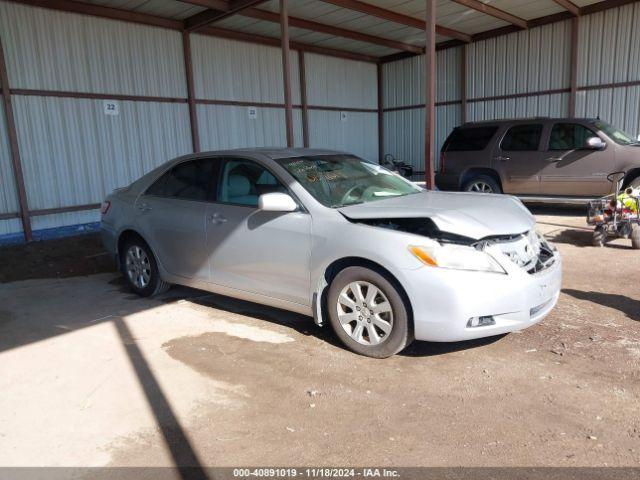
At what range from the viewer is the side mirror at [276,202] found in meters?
4.12

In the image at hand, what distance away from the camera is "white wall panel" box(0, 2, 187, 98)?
940cm

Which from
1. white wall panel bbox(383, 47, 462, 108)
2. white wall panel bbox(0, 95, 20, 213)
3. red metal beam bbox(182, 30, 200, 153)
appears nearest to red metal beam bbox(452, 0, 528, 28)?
white wall panel bbox(383, 47, 462, 108)

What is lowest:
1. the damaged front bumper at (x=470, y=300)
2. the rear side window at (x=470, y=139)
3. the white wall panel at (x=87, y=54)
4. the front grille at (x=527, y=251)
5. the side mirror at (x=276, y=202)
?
the damaged front bumper at (x=470, y=300)

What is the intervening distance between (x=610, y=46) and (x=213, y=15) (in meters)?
9.65

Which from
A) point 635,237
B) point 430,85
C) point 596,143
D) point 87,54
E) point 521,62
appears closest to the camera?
point 635,237

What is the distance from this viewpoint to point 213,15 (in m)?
10.9

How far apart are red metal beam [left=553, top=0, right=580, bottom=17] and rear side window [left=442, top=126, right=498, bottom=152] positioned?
12.3 feet

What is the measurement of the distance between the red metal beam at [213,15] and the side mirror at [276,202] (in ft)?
23.2

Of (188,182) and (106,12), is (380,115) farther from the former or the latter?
(188,182)

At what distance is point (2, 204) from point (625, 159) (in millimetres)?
11443

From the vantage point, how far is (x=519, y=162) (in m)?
10.1

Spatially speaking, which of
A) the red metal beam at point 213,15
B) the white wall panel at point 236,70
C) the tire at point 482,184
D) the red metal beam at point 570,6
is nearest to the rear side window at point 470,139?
the tire at point 482,184

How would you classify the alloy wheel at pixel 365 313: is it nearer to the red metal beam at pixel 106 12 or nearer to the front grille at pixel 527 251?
the front grille at pixel 527 251

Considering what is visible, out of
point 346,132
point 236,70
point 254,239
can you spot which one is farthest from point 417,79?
point 254,239
